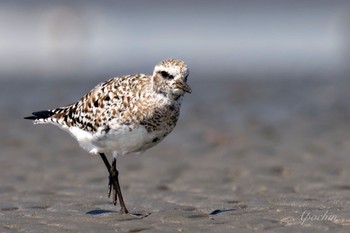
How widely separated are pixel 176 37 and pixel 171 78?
26825 mm

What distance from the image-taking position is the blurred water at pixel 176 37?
26438 millimetres

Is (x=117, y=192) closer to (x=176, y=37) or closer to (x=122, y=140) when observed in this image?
(x=122, y=140)

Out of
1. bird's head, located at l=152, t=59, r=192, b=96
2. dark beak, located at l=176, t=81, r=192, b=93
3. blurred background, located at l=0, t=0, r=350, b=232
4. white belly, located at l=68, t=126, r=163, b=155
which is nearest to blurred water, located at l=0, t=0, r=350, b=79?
blurred background, located at l=0, t=0, r=350, b=232

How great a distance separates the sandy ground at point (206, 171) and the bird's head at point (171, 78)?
1332mm

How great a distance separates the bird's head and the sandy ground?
1332 millimetres

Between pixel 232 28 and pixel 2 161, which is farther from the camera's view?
pixel 232 28

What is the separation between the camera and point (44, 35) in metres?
Result: 35.6

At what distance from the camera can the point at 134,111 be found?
9.13 m

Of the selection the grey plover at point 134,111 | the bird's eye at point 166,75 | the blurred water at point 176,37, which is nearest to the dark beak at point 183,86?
the grey plover at point 134,111

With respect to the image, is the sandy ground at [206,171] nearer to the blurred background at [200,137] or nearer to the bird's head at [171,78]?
the blurred background at [200,137]

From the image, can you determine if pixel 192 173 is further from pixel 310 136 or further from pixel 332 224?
pixel 332 224

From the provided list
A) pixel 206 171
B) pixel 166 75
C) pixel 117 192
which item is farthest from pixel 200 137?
pixel 166 75

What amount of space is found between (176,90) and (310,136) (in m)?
5.86

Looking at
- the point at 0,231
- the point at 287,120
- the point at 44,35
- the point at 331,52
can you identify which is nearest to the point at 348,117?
the point at 287,120
